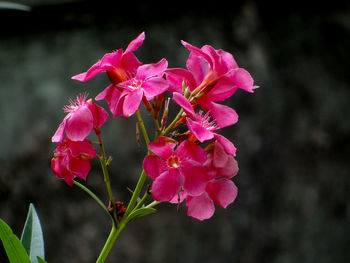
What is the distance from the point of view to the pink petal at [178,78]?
1.85ft

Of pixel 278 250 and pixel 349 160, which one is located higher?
pixel 349 160

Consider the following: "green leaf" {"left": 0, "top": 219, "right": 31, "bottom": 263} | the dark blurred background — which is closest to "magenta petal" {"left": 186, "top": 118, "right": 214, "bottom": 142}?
"green leaf" {"left": 0, "top": 219, "right": 31, "bottom": 263}

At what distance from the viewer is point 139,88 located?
522 mm

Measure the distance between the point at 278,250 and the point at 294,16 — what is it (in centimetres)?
113

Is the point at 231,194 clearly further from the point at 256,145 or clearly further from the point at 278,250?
the point at 278,250

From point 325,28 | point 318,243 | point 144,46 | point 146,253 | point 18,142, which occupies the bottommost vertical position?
point 318,243

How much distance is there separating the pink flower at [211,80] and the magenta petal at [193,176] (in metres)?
0.10

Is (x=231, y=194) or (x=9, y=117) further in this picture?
(x=9, y=117)

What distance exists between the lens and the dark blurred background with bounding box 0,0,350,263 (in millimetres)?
1733

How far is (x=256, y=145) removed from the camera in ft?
6.12

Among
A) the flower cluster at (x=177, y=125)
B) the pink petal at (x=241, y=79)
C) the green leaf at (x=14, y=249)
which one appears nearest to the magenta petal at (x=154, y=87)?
the flower cluster at (x=177, y=125)

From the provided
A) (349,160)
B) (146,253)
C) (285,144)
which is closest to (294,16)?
(285,144)

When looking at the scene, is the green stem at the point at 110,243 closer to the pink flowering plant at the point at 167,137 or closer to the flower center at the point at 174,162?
the pink flowering plant at the point at 167,137

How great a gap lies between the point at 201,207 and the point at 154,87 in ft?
0.58
